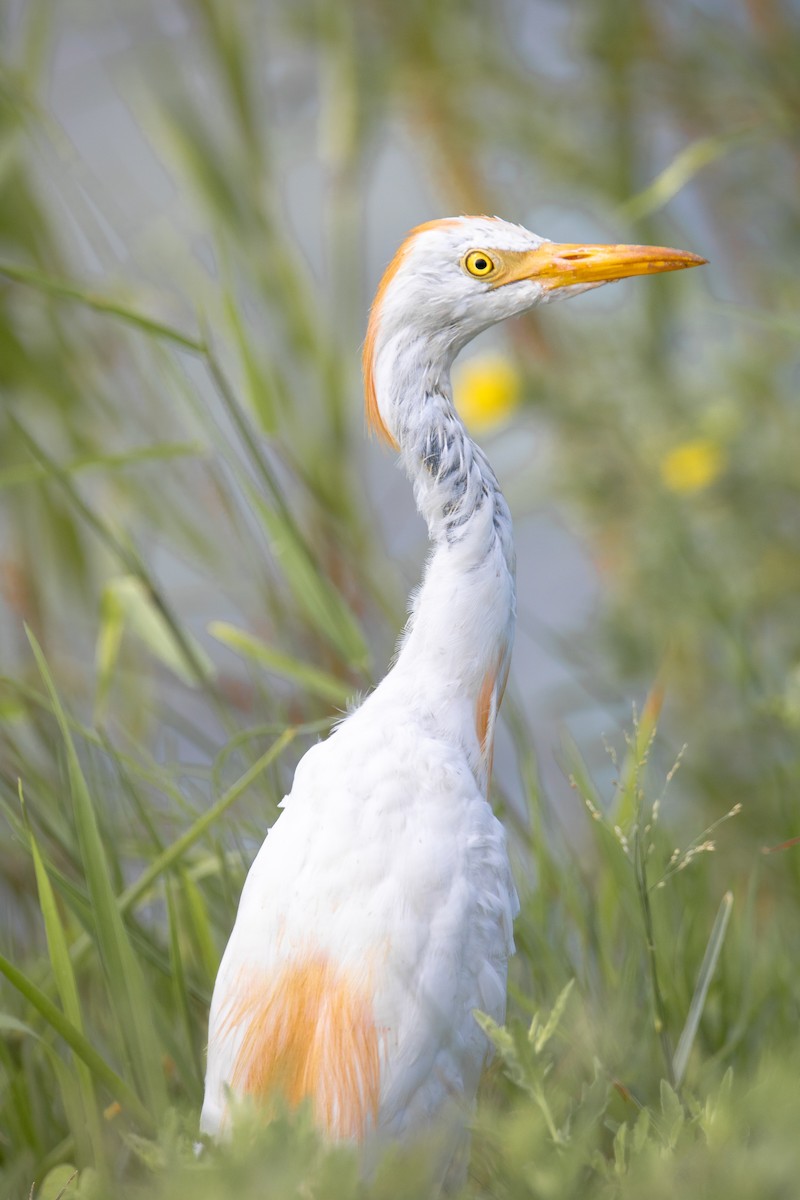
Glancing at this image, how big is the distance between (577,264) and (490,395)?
0.63 meters

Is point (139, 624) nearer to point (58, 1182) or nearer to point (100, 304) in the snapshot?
point (100, 304)

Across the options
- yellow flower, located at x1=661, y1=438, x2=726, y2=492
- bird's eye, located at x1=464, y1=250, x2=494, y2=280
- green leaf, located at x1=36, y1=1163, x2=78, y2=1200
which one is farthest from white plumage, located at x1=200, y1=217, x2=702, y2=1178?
yellow flower, located at x1=661, y1=438, x2=726, y2=492

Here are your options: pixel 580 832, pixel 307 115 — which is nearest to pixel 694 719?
pixel 580 832

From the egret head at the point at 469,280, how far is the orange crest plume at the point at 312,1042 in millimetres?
503

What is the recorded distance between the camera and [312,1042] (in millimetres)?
911

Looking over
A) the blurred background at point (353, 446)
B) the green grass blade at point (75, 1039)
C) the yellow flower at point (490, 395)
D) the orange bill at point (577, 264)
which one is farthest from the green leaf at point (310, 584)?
the yellow flower at point (490, 395)

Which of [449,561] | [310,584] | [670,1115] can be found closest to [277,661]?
[310,584]

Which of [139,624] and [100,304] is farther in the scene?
[139,624]

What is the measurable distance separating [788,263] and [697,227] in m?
0.65

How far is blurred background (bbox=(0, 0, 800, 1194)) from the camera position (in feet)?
3.73

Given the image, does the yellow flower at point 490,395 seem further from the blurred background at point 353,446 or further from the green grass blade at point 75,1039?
the green grass blade at point 75,1039

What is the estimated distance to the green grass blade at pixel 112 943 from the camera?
2.67ft

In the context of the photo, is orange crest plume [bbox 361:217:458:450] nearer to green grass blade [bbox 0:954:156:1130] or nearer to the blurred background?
the blurred background

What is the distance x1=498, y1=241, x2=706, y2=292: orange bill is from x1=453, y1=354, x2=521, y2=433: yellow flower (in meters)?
0.61
